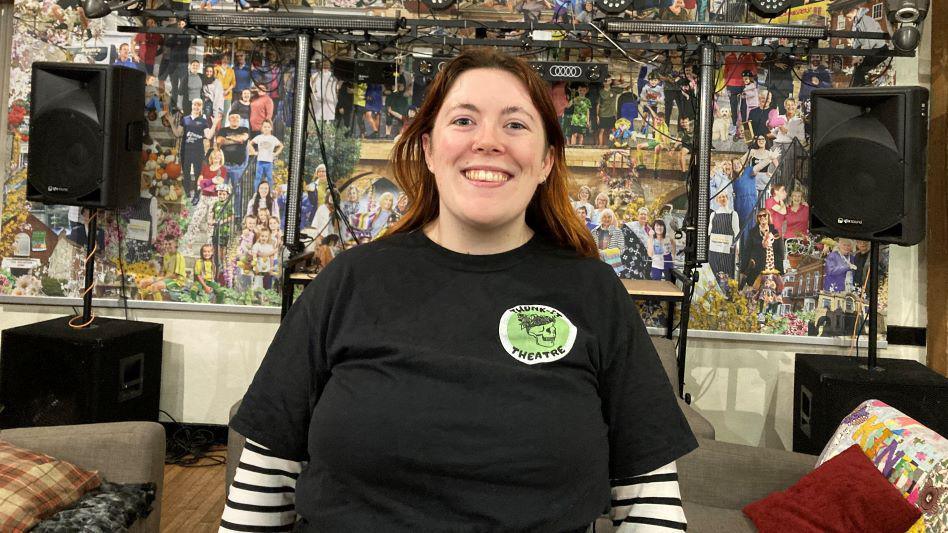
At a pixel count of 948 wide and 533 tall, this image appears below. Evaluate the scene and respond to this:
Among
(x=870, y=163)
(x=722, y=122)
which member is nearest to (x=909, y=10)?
(x=870, y=163)

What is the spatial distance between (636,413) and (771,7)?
2897 mm

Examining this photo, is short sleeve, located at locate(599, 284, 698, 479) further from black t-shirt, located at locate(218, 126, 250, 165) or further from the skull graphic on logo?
black t-shirt, located at locate(218, 126, 250, 165)

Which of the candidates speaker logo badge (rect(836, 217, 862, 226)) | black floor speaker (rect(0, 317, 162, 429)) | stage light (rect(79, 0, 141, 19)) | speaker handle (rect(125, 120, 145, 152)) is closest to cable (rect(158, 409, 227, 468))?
black floor speaker (rect(0, 317, 162, 429))

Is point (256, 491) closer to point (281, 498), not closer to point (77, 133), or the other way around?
point (281, 498)

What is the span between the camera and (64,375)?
3.29 m

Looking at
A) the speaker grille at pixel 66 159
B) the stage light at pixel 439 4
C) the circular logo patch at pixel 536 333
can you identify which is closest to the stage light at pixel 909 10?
the stage light at pixel 439 4

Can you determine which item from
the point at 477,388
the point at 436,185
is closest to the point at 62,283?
the point at 436,185

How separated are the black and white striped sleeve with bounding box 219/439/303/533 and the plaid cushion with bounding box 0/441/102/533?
91 centimetres

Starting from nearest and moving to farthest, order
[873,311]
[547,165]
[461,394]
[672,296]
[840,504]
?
[461,394] → [547,165] → [840,504] → [873,311] → [672,296]

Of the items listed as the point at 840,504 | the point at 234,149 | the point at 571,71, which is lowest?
the point at 840,504

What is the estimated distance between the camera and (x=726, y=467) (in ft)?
7.64

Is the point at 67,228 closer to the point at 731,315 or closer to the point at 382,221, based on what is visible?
the point at 382,221

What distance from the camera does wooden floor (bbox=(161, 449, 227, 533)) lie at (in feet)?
9.23

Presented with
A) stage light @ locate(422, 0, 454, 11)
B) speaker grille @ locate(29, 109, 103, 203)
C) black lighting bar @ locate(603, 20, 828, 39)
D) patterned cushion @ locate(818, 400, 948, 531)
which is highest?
stage light @ locate(422, 0, 454, 11)
